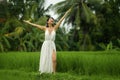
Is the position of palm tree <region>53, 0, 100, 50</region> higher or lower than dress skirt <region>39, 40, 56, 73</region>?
higher

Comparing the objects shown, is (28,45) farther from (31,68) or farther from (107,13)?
(31,68)

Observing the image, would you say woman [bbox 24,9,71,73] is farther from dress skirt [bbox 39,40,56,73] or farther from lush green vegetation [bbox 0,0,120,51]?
lush green vegetation [bbox 0,0,120,51]

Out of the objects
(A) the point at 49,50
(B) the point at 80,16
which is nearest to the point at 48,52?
(A) the point at 49,50

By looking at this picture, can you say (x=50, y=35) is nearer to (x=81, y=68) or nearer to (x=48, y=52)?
(x=48, y=52)

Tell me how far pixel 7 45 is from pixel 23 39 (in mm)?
2577

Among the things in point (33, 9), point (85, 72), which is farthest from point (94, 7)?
point (85, 72)

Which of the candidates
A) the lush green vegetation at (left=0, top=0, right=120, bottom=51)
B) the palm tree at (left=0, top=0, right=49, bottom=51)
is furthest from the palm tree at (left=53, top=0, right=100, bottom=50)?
the palm tree at (left=0, top=0, right=49, bottom=51)

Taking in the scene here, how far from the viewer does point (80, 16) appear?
31688 mm

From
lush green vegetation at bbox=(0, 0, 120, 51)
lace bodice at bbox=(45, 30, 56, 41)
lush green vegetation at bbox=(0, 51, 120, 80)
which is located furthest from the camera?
lush green vegetation at bbox=(0, 0, 120, 51)

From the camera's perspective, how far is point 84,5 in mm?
31203

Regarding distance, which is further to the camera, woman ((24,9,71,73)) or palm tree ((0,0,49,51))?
palm tree ((0,0,49,51))

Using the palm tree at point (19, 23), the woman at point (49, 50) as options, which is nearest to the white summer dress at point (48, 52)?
the woman at point (49, 50)

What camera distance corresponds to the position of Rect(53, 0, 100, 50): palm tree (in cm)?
3080

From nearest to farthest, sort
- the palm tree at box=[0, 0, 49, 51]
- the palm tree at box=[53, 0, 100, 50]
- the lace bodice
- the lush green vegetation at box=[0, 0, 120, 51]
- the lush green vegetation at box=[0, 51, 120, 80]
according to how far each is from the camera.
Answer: the lush green vegetation at box=[0, 51, 120, 80] < the lace bodice < the palm tree at box=[0, 0, 49, 51] < the lush green vegetation at box=[0, 0, 120, 51] < the palm tree at box=[53, 0, 100, 50]
